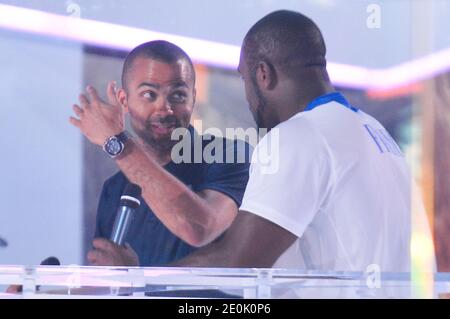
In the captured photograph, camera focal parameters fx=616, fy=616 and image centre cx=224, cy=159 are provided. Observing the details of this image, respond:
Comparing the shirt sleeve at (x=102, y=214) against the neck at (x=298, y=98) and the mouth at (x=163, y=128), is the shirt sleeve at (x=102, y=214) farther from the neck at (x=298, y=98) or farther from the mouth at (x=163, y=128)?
the neck at (x=298, y=98)

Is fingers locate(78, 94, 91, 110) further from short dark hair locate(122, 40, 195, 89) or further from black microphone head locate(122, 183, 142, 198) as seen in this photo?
black microphone head locate(122, 183, 142, 198)

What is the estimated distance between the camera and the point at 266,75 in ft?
7.20

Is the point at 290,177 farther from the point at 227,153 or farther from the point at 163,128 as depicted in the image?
the point at 163,128

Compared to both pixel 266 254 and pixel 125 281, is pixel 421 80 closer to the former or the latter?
pixel 266 254

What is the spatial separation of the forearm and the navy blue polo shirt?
0.02 meters

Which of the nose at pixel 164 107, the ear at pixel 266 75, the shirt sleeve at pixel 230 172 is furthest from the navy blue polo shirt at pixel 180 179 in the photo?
the ear at pixel 266 75

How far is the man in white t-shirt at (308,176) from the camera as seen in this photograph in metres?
2.12

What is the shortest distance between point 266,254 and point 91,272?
64 centimetres

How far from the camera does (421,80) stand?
7.46 ft

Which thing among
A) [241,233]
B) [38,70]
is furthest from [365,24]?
[38,70]

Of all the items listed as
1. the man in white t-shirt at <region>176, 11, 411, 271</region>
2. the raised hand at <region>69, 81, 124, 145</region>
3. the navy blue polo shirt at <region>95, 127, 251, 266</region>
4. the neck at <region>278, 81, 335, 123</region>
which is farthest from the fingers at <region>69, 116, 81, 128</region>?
the neck at <region>278, 81, 335, 123</region>

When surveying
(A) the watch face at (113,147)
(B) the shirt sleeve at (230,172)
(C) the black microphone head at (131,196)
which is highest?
(A) the watch face at (113,147)

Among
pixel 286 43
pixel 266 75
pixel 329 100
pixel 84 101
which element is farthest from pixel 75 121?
pixel 329 100

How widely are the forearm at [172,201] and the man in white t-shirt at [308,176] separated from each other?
83 millimetres
